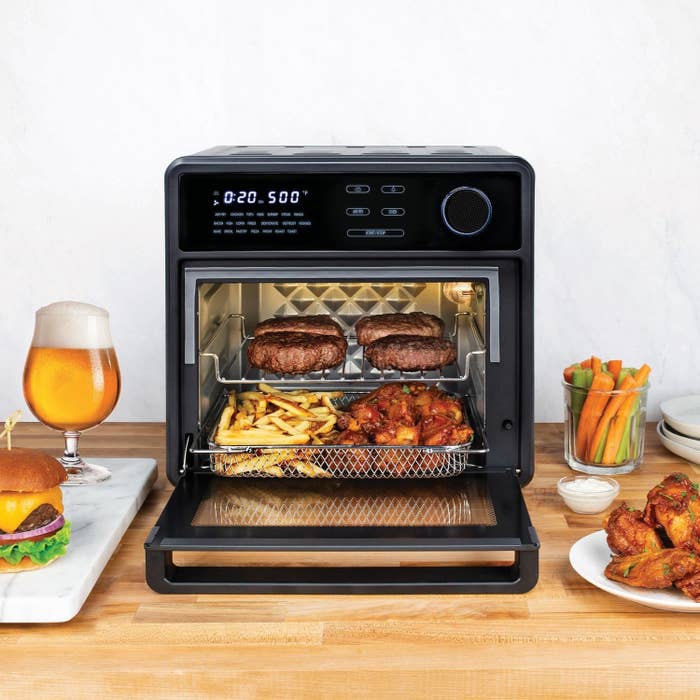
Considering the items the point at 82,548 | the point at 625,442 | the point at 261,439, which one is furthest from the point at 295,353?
the point at 625,442

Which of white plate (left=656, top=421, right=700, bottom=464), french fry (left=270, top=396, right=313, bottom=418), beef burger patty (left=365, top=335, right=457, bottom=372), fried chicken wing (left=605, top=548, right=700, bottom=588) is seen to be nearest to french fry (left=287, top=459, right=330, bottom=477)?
french fry (left=270, top=396, right=313, bottom=418)

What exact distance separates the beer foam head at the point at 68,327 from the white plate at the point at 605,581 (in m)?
0.84

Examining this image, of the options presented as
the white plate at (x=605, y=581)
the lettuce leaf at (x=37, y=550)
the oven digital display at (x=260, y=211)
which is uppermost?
the oven digital display at (x=260, y=211)

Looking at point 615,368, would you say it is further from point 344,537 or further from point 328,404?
point 344,537

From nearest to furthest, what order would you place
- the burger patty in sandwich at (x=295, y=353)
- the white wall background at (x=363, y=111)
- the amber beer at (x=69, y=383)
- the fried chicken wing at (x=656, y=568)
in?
the fried chicken wing at (x=656, y=568)
the amber beer at (x=69, y=383)
the burger patty in sandwich at (x=295, y=353)
the white wall background at (x=363, y=111)

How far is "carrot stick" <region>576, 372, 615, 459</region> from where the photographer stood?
175 cm

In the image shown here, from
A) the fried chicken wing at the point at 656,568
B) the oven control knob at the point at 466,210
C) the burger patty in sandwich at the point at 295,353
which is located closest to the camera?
the fried chicken wing at the point at 656,568

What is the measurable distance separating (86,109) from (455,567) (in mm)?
1294

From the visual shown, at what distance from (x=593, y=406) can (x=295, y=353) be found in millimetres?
551

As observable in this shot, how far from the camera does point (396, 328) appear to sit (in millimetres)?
1765

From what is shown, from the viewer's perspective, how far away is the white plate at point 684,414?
183 centimetres

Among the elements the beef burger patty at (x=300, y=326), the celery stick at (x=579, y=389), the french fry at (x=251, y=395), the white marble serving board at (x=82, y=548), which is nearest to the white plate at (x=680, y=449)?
the celery stick at (x=579, y=389)

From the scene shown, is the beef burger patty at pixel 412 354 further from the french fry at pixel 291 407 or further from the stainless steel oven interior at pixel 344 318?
the french fry at pixel 291 407

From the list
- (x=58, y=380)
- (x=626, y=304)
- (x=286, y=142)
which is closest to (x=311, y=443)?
(x=58, y=380)
